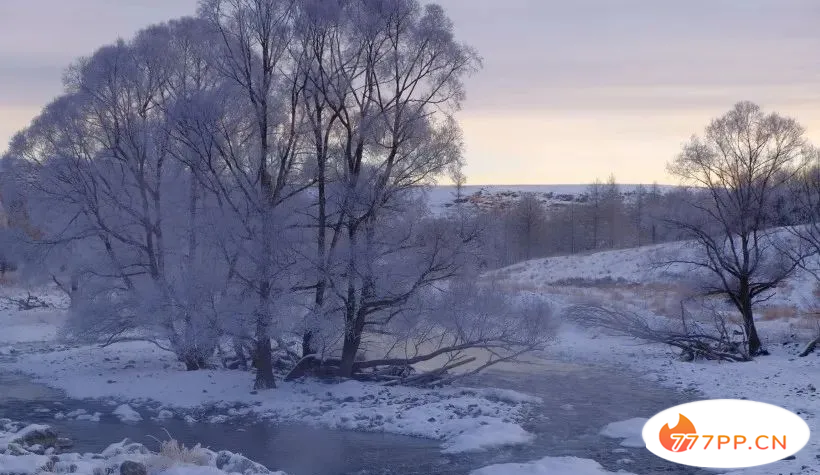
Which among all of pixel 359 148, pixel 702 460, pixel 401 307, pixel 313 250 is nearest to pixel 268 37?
pixel 359 148

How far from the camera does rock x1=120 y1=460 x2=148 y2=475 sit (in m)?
10.7

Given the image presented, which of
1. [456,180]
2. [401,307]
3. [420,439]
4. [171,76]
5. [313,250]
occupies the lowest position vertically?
[420,439]

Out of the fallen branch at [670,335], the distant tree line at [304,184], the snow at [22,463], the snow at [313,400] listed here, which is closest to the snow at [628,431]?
the snow at [313,400]

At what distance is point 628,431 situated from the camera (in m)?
15.5

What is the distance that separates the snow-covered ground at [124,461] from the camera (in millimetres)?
10844

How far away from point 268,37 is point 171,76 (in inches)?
175

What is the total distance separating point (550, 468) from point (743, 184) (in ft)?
50.6

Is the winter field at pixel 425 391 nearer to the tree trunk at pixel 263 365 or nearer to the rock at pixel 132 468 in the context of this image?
the tree trunk at pixel 263 365

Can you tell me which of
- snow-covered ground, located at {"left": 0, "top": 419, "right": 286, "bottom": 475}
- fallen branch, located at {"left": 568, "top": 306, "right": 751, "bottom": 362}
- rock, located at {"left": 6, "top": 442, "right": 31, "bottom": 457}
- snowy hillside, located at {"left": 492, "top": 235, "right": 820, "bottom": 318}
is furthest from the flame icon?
rock, located at {"left": 6, "top": 442, "right": 31, "bottom": 457}

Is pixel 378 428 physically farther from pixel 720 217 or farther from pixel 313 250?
pixel 720 217

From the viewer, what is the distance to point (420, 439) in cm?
1579

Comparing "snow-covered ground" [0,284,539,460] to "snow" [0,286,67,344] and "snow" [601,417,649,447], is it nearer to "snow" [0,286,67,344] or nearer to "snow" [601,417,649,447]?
"snow" [601,417,649,447]

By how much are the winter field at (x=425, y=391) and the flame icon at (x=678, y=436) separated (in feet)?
1.65

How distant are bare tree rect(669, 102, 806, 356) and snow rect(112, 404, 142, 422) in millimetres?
16404
